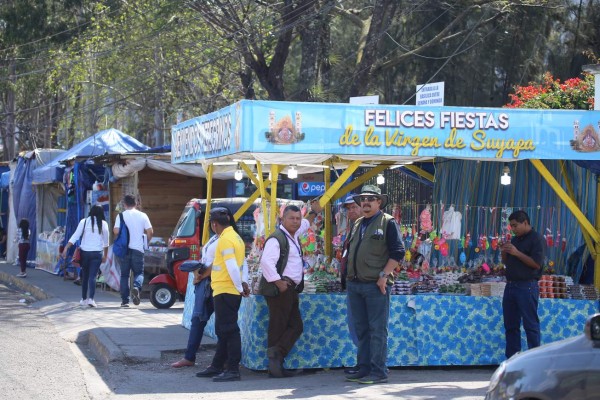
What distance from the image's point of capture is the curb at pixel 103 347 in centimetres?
1113

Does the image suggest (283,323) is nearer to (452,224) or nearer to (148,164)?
(452,224)

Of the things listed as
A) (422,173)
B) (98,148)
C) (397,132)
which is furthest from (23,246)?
(397,132)

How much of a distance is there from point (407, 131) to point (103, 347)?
464cm

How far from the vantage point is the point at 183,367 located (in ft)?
34.9

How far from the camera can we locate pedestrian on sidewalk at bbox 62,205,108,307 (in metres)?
15.7

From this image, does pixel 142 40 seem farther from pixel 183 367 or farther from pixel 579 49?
pixel 183 367

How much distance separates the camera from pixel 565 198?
1073 centimetres

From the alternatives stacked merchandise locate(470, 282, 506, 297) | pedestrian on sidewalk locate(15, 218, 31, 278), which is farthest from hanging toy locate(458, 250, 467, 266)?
pedestrian on sidewalk locate(15, 218, 31, 278)

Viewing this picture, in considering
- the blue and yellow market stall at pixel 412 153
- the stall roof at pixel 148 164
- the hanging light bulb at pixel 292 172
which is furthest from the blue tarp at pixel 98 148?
the blue and yellow market stall at pixel 412 153

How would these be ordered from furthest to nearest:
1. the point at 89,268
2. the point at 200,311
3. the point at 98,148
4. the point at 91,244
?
the point at 98,148 < the point at 89,268 < the point at 91,244 < the point at 200,311

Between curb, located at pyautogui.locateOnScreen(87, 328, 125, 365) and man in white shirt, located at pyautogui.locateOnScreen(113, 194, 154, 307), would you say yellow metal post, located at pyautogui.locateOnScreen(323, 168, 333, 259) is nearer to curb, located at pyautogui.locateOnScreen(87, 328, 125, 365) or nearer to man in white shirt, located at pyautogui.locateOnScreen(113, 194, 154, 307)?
curb, located at pyautogui.locateOnScreen(87, 328, 125, 365)

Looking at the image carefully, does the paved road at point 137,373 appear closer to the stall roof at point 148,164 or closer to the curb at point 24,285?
the curb at point 24,285

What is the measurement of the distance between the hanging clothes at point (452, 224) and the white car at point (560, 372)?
5275mm

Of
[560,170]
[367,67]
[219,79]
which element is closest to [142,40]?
[219,79]
